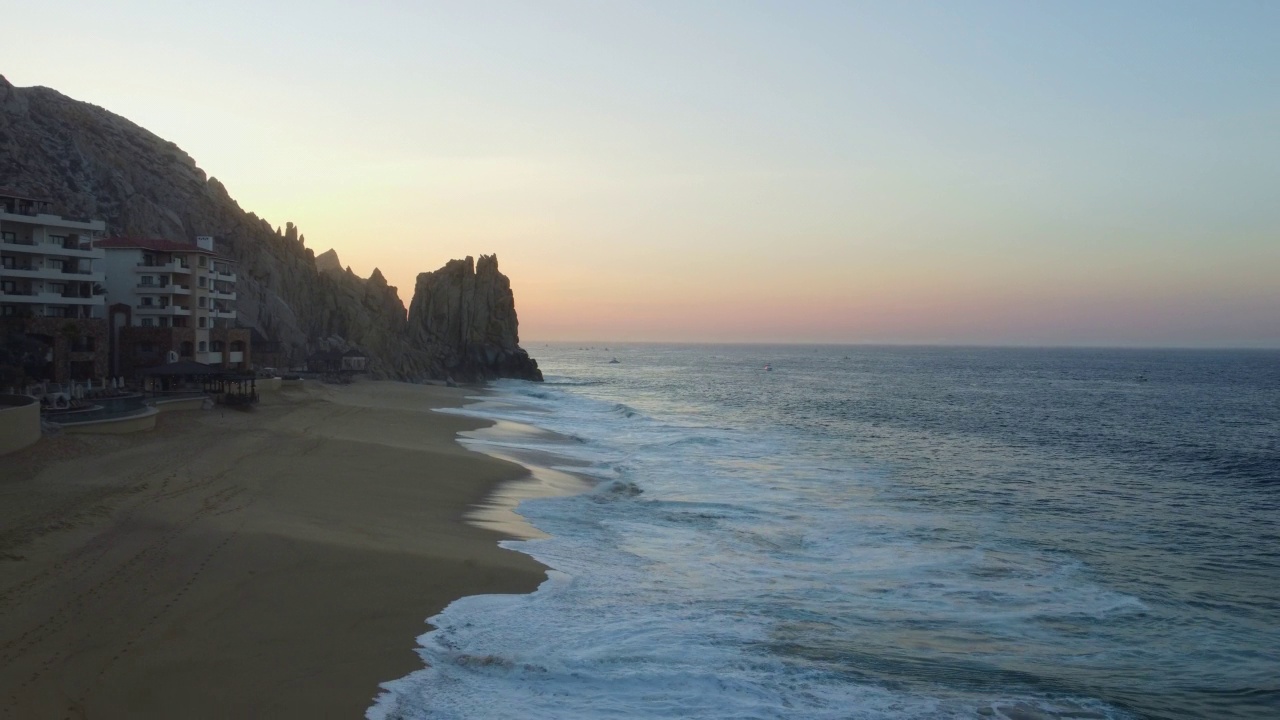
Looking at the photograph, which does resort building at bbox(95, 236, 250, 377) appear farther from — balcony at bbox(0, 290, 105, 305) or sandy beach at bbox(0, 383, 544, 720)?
sandy beach at bbox(0, 383, 544, 720)

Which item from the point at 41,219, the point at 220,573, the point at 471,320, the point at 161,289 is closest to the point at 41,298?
the point at 41,219

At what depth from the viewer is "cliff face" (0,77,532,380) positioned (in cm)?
7612

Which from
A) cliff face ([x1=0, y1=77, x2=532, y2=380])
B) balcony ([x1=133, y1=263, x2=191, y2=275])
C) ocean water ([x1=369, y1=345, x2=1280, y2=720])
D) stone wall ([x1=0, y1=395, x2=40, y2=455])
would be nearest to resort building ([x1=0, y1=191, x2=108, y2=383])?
balcony ([x1=133, y1=263, x2=191, y2=275])

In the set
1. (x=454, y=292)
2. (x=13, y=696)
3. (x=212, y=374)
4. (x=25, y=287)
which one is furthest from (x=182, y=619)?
(x=454, y=292)

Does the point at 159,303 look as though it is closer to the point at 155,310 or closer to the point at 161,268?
the point at 155,310

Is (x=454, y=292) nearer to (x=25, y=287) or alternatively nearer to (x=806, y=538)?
(x=25, y=287)

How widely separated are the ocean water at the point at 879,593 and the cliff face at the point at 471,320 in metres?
63.8

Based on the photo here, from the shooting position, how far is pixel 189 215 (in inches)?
3275

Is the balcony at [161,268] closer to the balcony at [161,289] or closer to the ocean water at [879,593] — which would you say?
the balcony at [161,289]

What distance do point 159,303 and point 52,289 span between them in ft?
22.7

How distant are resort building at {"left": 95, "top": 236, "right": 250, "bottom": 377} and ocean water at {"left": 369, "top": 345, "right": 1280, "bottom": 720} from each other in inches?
1046

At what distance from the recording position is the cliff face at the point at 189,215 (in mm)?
76125

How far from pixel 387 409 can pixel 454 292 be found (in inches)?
2453

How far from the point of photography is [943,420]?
60.6m
